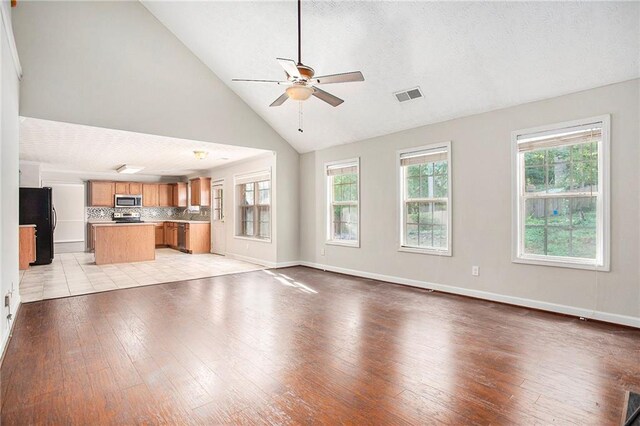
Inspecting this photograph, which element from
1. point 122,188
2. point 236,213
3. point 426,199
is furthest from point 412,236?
point 122,188

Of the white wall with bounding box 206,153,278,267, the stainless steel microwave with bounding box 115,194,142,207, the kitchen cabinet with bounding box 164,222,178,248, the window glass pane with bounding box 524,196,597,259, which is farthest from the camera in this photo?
the kitchen cabinet with bounding box 164,222,178,248

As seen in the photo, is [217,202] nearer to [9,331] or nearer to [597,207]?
[9,331]

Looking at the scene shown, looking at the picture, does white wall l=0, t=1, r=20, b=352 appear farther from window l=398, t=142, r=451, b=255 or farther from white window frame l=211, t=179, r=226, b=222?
white window frame l=211, t=179, r=226, b=222

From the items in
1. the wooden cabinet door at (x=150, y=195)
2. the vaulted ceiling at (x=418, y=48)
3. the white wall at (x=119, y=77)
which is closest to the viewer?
the vaulted ceiling at (x=418, y=48)

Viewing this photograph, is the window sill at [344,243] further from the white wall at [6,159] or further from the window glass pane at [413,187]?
the white wall at [6,159]

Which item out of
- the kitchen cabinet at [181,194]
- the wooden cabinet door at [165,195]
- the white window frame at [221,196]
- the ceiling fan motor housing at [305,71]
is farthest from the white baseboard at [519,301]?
the wooden cabinet door at [165,195]

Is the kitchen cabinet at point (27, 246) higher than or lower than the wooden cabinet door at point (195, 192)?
lower

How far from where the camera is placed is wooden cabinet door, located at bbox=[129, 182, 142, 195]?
1048cm

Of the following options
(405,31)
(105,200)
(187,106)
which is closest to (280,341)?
(405,31)

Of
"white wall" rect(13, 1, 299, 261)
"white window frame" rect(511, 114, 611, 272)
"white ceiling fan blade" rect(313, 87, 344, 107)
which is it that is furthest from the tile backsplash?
"white window frame" rect(511, 114, 611, 272)

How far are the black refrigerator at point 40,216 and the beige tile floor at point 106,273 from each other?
313 millimetres

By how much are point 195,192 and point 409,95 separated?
743 centimetres

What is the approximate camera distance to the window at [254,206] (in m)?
7.47

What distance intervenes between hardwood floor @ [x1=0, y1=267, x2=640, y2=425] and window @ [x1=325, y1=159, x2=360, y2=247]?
2122 mm
